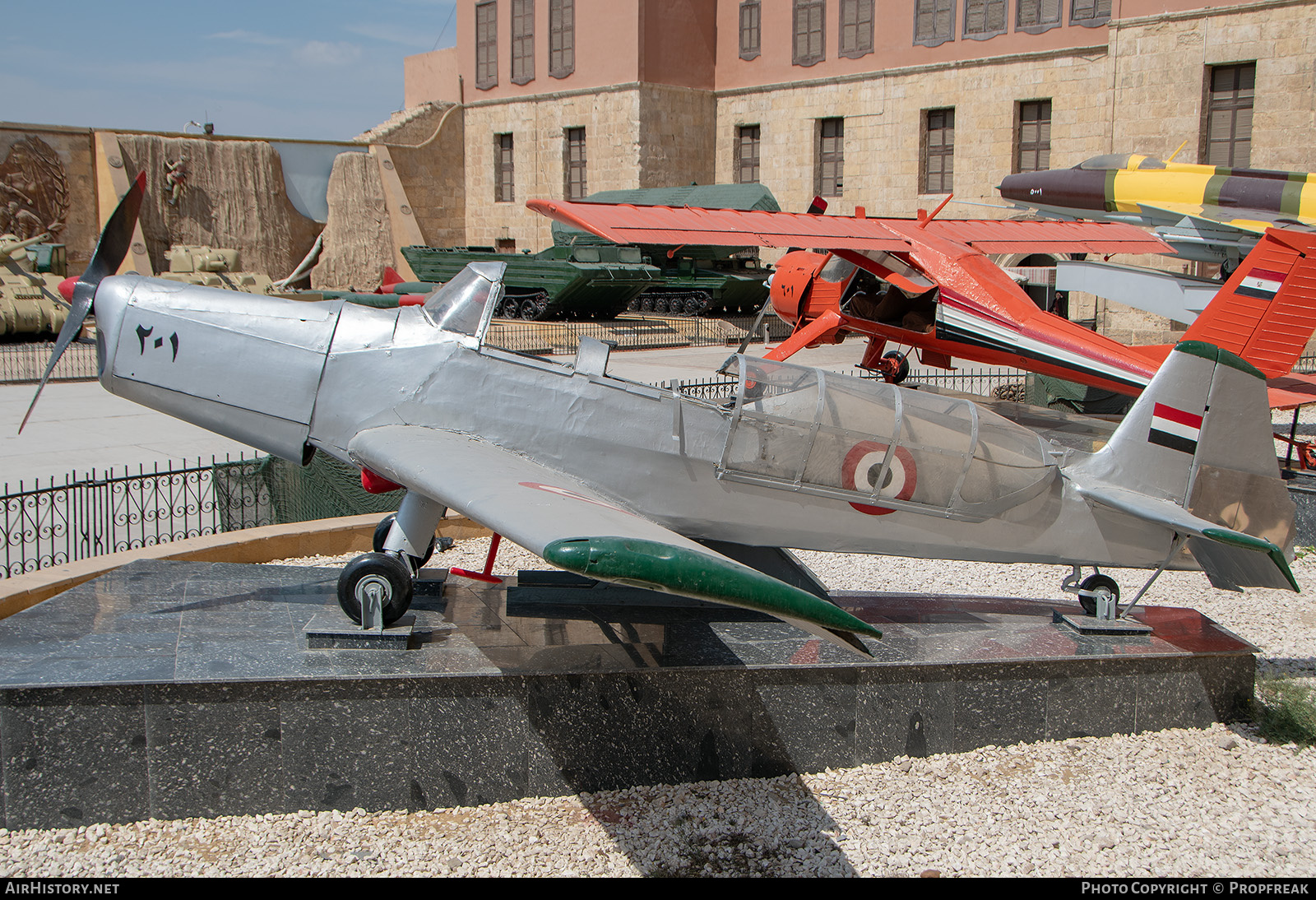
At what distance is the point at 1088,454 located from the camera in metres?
6.04

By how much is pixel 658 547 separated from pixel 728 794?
2.11 metres

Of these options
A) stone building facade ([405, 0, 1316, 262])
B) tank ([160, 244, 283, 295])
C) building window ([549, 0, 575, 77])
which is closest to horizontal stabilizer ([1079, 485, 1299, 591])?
stone building facade ([405, 0, 1316, 262])

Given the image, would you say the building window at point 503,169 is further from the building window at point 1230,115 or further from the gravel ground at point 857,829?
the gravel ground at point 857,829

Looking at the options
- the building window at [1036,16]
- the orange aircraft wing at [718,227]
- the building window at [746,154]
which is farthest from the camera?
the building window at [746,154]

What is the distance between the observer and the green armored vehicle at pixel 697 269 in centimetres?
3105

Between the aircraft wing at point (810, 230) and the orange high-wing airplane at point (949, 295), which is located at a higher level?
the aircraft wing at point (810, 230)

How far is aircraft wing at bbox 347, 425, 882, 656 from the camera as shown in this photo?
338 centimetres

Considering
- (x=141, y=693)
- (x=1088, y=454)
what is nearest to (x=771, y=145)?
(x=1088, y=454)

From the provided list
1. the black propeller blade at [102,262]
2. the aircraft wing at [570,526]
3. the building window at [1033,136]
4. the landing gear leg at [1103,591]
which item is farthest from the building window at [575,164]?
the aircraft wing at [570,526]

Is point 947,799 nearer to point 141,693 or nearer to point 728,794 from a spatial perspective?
point 728,794

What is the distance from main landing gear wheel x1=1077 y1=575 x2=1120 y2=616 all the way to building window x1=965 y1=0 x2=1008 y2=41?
2979 cm

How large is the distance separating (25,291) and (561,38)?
74.8 ft

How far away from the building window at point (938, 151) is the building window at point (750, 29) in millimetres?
7938

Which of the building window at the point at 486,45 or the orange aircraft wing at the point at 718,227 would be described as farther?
the building window at the point at 486,45
